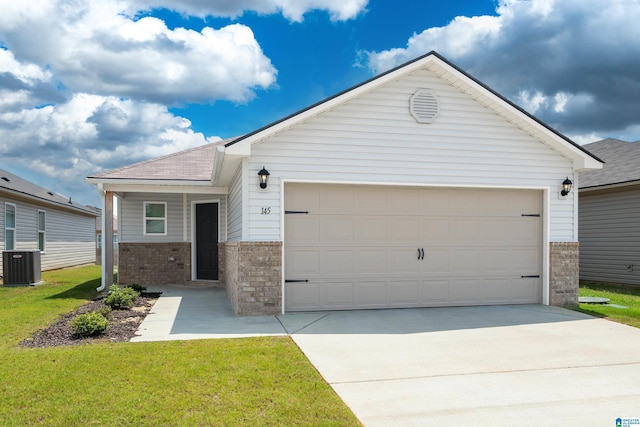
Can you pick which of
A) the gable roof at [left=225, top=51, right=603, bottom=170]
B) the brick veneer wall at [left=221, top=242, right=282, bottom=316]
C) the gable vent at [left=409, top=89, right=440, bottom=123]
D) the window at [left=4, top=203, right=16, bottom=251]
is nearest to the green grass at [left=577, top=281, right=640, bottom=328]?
the gable roof at [left=225, top=51, right=603, bottom=170]

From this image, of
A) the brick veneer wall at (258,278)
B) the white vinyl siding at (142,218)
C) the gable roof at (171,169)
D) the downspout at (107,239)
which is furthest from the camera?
the white vinyl siding at (142,218)

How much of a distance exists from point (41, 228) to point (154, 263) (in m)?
7.93

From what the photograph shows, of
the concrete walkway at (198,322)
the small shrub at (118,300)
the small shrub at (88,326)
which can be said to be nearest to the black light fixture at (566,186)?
the concrete walkway at (198,322)

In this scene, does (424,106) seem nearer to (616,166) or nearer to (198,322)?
(198,322)

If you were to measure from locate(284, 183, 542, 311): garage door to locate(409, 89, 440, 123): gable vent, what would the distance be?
1.37 m

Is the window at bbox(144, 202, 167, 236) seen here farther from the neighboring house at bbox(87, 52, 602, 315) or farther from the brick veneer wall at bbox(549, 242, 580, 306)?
the brick veneer wall at bbox(549, 242, 580, 306)

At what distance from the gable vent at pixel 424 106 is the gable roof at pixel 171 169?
15.1 ft

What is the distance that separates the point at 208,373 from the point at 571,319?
247 inches

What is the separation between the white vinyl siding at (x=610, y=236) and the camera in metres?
13.2

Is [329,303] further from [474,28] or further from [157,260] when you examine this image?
[474,28]

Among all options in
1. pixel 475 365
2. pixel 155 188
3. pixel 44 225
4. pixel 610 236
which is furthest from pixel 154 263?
pixel 610 236

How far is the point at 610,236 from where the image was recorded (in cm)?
1390

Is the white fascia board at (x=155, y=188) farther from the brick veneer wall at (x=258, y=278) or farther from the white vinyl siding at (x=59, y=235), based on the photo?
the white vinyl siding at (x=59, y=235)

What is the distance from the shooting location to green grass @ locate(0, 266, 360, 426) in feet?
12.7
